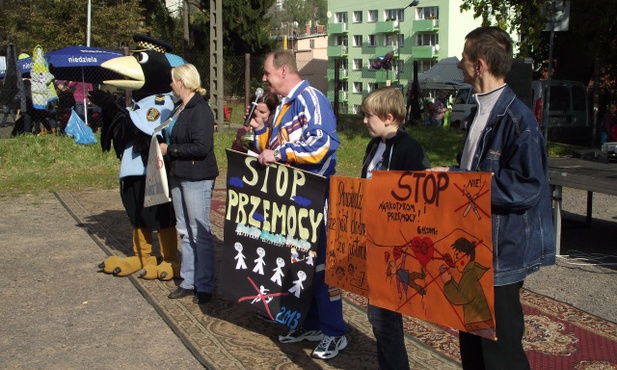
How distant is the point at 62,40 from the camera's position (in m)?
31.8

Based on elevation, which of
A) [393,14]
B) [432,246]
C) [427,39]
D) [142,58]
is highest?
[393,14]

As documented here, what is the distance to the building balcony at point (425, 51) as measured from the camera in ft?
247

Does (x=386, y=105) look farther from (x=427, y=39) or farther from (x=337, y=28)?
(x=337, y=28)

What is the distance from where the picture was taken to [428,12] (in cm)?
7694

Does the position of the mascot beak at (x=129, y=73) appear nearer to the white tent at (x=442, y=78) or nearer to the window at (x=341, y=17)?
the white tent at (x=442, y=78)

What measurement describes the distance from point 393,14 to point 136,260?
78156 mm

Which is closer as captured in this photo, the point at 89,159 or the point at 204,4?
the point at 89,159

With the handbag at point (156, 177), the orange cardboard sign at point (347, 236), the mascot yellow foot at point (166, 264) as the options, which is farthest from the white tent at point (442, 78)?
the orange cardboard sign at point (347, 236)

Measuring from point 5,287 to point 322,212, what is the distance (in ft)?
11.7

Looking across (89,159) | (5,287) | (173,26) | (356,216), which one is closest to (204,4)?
(173,26)

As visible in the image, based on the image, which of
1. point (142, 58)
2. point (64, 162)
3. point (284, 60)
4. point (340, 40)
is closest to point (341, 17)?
point (340, 40)

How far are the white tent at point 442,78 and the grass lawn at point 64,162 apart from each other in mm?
19861

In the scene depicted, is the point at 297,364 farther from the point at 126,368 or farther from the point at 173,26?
the point at 173,26

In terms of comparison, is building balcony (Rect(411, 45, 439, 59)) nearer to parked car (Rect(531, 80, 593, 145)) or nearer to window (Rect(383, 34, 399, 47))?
window (Rect(383, 34, 399, 47))
